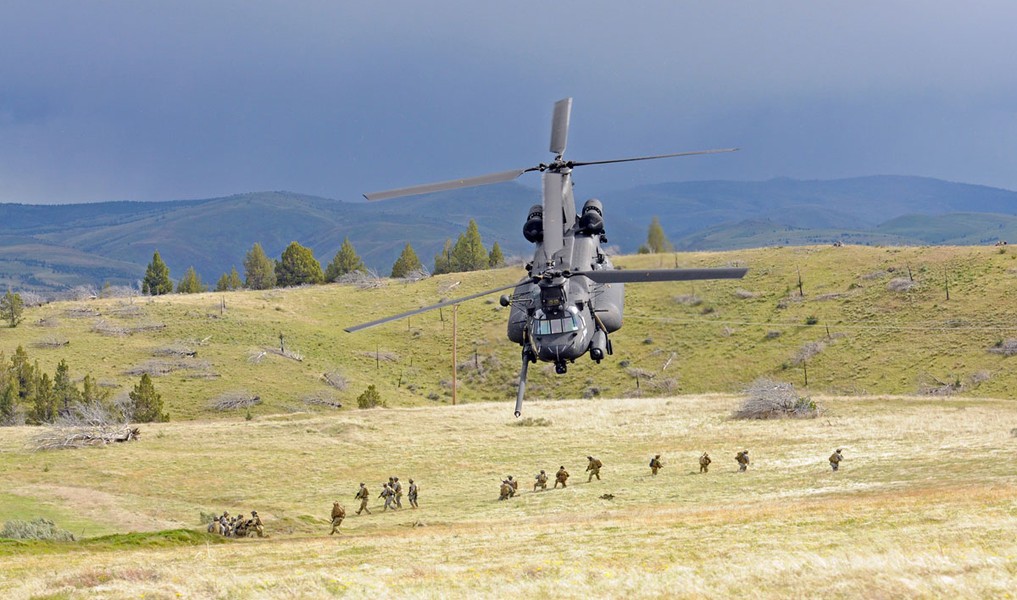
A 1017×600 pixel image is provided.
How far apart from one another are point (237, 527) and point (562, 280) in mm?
13489

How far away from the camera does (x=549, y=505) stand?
3700cm

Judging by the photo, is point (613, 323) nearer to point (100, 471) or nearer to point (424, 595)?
point (424, 595)

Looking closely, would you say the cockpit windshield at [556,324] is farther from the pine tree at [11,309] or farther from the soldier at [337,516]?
the pine tree at [11,309]

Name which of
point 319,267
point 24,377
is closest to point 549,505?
point 24,377

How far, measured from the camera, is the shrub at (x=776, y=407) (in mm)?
59656

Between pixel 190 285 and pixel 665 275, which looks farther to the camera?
pixel 190 285

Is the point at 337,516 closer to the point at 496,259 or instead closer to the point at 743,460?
the point at 743,460

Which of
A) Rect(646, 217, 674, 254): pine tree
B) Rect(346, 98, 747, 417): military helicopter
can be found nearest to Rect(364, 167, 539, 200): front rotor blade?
Rect(346, 98, 747, 417): military helicopter

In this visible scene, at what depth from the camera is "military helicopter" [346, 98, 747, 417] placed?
29344 millimetres

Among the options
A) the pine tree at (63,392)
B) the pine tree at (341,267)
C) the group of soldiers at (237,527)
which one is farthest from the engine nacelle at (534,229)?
the pine tree at (341,267)

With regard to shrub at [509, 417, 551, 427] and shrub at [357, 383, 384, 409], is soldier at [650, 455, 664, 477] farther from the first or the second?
shrub at [357, 383, 384, 409]

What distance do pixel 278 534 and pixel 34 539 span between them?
7.42 metres

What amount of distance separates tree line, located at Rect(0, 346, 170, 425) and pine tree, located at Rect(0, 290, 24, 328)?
1894 cm

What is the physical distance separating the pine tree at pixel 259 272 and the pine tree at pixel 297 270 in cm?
292
